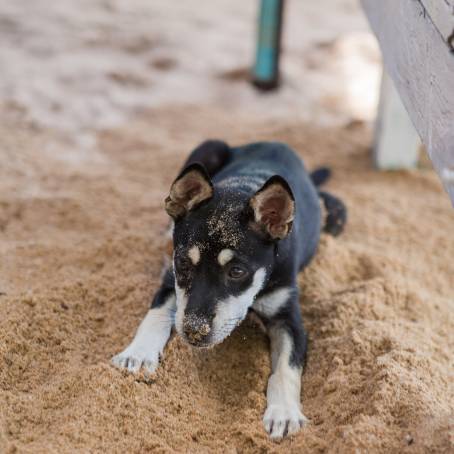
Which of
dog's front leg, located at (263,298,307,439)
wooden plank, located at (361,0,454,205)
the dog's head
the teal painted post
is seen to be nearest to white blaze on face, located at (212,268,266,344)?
the dog's head

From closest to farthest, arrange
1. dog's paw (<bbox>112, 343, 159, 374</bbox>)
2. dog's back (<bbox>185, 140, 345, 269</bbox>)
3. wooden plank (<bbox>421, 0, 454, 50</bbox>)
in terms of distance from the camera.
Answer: wooden plank (<bbox>421, 0, 454, 50</bbox>) < dog's paw (<bbox>112, 343, 159, 374</bbox>) < dog's back (<bbox>185, 140, 345, 269</bbox>)

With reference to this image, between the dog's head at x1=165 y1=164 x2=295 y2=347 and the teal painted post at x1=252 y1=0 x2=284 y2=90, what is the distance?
4.19m

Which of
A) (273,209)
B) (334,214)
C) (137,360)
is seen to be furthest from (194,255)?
(334,214)

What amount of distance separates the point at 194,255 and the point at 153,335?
541mm

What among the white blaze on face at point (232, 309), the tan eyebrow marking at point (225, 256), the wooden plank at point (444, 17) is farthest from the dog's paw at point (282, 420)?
the wooden plank at point (444, 17)

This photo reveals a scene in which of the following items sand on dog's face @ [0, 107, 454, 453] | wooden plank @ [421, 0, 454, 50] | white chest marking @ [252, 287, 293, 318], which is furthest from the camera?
white chest marking @ [252, 287, 293, 318]

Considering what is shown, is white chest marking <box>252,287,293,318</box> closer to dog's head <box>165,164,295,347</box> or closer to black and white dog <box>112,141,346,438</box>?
black and white dog <box>112,141,346,438</box>

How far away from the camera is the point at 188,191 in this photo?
148 inches

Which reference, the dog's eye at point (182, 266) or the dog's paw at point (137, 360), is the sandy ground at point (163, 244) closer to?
the dog's paw at point (137, 360)

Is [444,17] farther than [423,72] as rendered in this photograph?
No

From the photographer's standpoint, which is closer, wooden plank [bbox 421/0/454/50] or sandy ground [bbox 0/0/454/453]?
wooden plank [bbox 421/0/454/50]

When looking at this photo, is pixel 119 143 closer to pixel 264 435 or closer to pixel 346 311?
pixel 346 311

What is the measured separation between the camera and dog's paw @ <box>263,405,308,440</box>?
3.39m

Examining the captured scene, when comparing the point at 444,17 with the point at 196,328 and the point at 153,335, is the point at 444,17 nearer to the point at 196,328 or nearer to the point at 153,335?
the point at 196,328
